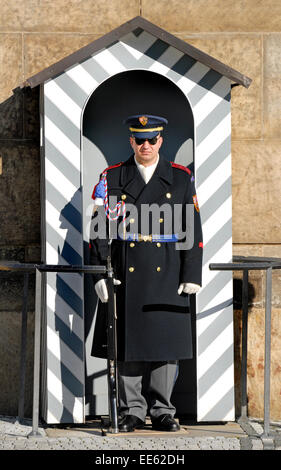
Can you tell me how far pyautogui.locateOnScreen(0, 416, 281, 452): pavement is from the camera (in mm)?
6676

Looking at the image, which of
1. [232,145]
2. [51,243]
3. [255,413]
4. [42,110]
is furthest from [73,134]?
[255,413]

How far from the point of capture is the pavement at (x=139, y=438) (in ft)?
21.9

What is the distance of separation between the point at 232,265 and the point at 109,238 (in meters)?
0.84

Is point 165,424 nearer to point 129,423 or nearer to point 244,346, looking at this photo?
point 129,423

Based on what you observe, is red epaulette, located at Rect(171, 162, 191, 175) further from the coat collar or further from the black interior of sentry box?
the black interior of sentry box

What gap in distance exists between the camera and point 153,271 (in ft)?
23.2

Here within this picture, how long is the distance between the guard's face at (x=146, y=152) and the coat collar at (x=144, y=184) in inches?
2.8

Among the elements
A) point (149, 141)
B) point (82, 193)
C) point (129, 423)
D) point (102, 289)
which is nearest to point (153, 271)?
point (102, 289)

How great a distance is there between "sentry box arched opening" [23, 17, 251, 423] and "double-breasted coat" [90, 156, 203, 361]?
0.19 m

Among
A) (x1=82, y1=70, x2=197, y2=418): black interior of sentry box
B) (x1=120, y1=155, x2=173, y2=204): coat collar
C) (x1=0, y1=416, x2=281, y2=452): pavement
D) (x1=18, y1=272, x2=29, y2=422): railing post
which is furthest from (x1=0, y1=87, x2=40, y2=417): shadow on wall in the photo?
(x1=120, y1=155, x2=173, y2=204): coat collar

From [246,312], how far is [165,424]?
0.98 m

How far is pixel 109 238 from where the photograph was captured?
7109 millimetres

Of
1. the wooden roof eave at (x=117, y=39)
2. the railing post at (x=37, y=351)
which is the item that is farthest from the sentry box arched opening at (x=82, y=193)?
the railing post at (x=37, y=351)

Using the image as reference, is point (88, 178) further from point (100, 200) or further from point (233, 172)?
point (233, 172)
